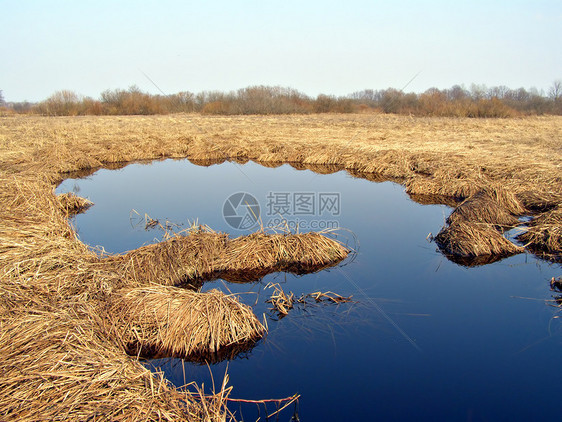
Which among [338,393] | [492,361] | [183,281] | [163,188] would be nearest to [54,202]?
[163,188]

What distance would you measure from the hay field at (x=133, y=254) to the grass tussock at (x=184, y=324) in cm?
2

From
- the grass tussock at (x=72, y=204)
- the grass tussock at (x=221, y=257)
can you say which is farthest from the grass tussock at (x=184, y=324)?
the grass tussock at (x=72, y=204)

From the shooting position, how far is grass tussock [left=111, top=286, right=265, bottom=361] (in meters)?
4.41

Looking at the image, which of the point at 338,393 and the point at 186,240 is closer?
Answer: the point at 338,393

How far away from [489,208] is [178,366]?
21.9 feet

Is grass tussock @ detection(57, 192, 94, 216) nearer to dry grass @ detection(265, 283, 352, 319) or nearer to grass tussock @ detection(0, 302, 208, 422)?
grass tussock @ detection(0, 302, 208, 422)

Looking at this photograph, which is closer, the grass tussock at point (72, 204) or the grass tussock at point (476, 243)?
the grass tussock at point (476, 243)

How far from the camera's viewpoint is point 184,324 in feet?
14.8

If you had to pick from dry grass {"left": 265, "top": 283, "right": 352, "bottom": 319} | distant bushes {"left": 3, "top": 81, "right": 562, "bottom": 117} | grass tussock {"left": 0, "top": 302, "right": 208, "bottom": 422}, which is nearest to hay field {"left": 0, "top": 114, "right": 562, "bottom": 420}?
grass tussock {"left": 0, "top": 302, "right": 208, "bottom": 422}

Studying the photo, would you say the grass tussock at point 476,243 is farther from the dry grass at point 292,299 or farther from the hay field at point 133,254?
the dry grass at point 292,299

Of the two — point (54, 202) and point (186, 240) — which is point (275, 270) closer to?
point (186, 240)

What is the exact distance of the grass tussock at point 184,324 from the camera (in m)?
4.41

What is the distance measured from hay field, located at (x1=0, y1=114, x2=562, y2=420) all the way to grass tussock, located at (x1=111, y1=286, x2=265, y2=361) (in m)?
0.02

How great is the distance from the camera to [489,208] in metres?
7.91
